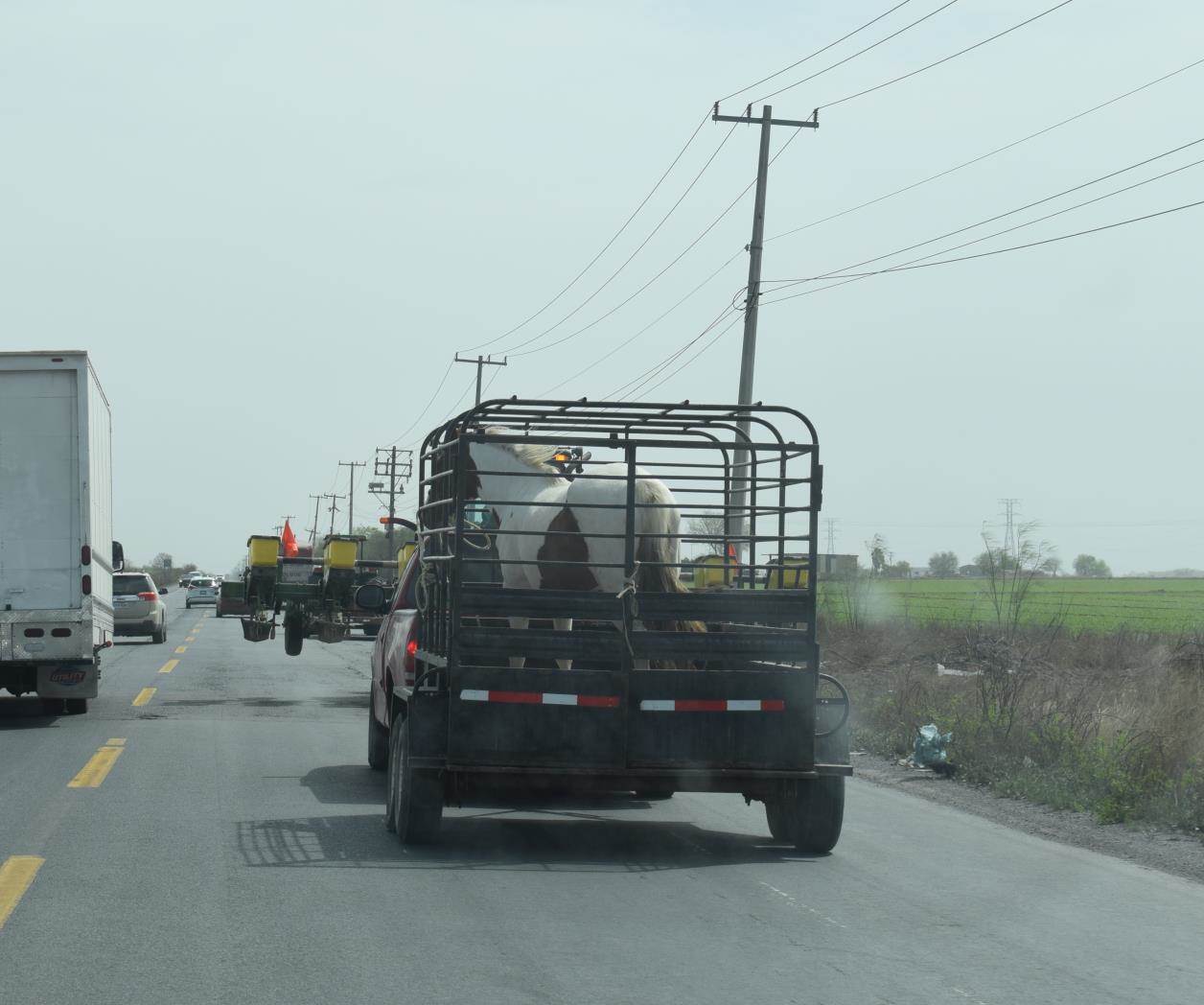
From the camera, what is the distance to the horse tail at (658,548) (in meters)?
9.35

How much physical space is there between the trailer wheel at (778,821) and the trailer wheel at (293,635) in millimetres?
11154

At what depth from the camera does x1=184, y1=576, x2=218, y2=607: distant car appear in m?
76.6

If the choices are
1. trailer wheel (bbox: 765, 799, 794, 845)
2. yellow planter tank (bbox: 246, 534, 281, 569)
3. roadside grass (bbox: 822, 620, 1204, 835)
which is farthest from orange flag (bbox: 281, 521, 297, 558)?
trailer wheel (bbox: 765, 799, 794, 845)

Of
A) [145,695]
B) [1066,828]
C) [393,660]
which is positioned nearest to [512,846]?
[393,660]

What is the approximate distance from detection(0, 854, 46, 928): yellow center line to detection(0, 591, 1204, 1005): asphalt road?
28 mm

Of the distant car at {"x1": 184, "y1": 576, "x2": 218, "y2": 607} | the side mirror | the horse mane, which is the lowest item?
the distant car at {"x1": 184, "y1": 576, "x2": 218, "y2": 607}

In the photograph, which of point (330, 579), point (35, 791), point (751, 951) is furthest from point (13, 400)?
point (751, 951)

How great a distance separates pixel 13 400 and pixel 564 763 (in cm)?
1005

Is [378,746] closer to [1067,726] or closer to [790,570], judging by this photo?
[790,570]

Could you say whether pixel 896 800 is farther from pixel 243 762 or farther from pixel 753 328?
pixel 753 328

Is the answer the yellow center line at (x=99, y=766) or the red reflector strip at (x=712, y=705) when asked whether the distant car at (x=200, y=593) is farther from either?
the red reflector strip at (x=712, y=705)

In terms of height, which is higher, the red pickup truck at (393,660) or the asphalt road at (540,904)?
the red pickup truck at (393,660)

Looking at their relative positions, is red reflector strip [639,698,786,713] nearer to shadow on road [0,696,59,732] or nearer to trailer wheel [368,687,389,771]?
trailer wheel [368,687,389,771]

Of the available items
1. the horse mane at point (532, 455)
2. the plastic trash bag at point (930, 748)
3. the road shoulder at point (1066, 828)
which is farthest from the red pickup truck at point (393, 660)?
the plastic trash bag at point (930, 748)
